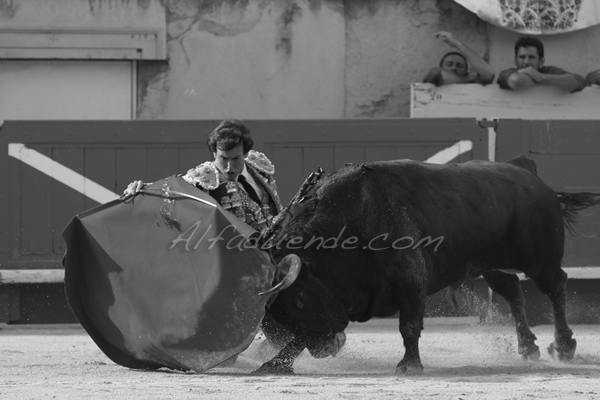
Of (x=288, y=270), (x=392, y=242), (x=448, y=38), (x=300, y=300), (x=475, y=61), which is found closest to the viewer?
(x=288, y=270)

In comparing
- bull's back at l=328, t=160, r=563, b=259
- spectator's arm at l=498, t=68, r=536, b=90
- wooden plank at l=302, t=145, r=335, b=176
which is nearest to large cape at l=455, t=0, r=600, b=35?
spectator's arm at l=498, t=68, r=536, b=90

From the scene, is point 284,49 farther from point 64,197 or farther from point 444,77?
point 64,197

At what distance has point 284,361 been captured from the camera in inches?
201

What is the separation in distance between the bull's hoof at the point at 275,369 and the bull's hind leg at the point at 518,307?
1.47m

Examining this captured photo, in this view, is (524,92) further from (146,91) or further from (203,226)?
(203,226)

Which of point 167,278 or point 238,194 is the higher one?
point 238,194

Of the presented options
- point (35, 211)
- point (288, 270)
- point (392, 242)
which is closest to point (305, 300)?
point (288, 270)

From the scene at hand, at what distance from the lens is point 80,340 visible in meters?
6.96

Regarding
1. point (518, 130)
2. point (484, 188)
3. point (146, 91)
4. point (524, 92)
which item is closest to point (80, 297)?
point (484, 188)

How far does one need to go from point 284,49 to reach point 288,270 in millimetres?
4810

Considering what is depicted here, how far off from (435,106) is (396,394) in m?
5.27

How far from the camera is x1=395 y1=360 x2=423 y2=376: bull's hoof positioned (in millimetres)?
4988

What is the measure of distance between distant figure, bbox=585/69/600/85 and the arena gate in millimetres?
1479

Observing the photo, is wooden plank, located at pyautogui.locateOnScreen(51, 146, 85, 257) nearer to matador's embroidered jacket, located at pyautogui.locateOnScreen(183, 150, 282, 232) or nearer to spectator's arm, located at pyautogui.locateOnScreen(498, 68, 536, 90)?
matador's embroidered jacket, located at pyautogui.locateOnScreen(183, 150, 282, 232)
